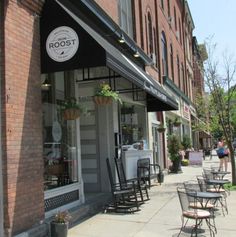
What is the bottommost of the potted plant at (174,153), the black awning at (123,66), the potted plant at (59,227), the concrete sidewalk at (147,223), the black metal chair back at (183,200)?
the concrete sidewalk at (147,223)

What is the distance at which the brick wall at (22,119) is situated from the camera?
21.3ft

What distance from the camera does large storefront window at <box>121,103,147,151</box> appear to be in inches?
551

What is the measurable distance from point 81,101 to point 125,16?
16.0 feet

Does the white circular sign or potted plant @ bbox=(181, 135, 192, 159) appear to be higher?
the white circular sign

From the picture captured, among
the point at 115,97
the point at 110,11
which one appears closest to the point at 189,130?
the point at 110,11

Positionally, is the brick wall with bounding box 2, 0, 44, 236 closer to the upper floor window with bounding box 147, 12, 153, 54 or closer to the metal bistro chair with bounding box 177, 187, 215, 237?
the metal bistro chair with bounding box 177, 187, 215, 237

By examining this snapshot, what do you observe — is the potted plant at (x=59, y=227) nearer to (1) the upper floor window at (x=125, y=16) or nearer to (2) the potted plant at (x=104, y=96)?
(2) the potted plant at (x=104, y=96)

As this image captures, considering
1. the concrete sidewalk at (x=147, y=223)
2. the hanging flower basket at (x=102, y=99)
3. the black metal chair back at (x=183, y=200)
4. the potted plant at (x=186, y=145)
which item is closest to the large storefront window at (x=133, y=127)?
the concrete sidewalk at (x=147, y=223)

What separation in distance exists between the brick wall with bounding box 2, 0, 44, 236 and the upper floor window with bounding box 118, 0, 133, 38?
7.55 meters

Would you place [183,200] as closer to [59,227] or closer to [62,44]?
[59,227]

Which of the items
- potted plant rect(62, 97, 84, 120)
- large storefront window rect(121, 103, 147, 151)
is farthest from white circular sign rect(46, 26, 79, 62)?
large storefront window rect(121, 103, 147, 151)

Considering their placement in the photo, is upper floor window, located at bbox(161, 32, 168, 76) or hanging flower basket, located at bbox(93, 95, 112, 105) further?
upper floor window, located at bbox(161, 32, 168, 76)

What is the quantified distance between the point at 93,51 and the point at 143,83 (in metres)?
3.41

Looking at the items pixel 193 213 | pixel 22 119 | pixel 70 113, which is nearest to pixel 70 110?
pixel 70 113
